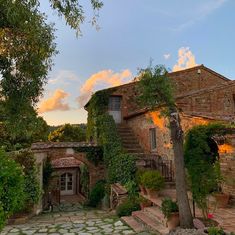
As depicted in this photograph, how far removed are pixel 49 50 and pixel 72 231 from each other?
657 centimetres

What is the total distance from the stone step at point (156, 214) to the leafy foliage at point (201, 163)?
1.39m

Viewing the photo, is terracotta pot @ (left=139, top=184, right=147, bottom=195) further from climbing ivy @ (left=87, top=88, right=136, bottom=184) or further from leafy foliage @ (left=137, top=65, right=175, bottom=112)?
leafy foliage @ (left=137, top=65, right=175, bottom=112)

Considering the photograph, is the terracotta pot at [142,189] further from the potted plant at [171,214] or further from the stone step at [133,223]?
the potted plant at [171,214]

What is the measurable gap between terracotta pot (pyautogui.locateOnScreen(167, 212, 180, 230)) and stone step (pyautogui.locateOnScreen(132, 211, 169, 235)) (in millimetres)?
210

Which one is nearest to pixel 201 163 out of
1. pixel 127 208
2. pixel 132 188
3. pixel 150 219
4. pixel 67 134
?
pixel 150 219

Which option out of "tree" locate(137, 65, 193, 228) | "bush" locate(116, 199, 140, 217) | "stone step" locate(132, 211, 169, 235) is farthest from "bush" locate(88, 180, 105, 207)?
"tree" locate(137, 65, 193, 228)

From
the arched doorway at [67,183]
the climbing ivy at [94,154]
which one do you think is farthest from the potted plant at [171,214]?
the arched doorway at [67,183]

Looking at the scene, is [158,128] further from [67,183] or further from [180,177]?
[67,183]

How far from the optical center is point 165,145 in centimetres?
1512

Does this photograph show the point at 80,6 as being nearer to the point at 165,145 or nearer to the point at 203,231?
the point at 203,231

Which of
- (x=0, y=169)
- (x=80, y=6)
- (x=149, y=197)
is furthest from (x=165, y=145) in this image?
(x=0, y=169)

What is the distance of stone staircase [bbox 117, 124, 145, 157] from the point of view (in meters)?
17.7

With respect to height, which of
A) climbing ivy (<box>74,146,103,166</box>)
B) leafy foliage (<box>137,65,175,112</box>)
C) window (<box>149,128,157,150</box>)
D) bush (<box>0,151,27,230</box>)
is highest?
leafy foliage (<box>137,65,175,112</box>)

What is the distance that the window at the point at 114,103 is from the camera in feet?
67.3
